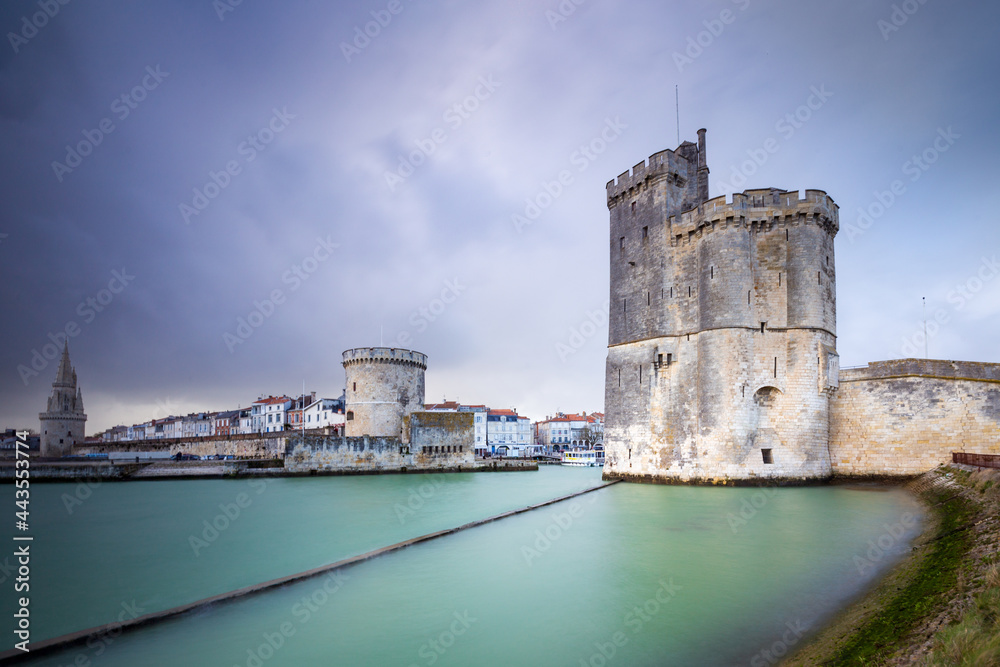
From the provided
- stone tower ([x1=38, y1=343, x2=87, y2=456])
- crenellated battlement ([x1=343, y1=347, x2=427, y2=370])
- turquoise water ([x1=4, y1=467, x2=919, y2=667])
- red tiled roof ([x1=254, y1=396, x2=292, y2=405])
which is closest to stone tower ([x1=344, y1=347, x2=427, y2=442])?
crenellated battlement ([x1=343, y1=347, x2=427, y2=370])

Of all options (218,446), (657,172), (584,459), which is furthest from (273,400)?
(657,172)

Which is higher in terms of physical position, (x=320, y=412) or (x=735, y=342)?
(x=735, y=342)

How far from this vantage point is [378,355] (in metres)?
35.7

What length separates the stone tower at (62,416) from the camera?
51.1m

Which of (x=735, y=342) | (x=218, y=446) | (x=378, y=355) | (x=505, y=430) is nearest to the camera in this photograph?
(x=735, y=342)

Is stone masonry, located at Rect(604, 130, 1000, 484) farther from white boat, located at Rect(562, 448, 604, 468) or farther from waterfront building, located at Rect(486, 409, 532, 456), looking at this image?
waterfront building, located at Rect(486, 409, 532, 456)

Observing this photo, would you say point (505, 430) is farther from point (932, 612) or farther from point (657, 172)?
point (932, 612)

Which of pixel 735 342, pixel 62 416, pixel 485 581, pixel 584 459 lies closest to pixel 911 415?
pixel 735 342

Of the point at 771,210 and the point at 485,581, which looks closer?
the point at 485,581

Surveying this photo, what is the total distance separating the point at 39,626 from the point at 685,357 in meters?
20.6

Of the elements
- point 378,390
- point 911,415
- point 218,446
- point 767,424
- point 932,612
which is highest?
point 378,390

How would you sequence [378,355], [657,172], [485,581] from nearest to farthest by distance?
[485,581], [657,172], [378,355]

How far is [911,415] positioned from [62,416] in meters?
66.3

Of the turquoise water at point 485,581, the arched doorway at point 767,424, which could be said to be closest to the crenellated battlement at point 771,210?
the arched doorway at point 767,424
